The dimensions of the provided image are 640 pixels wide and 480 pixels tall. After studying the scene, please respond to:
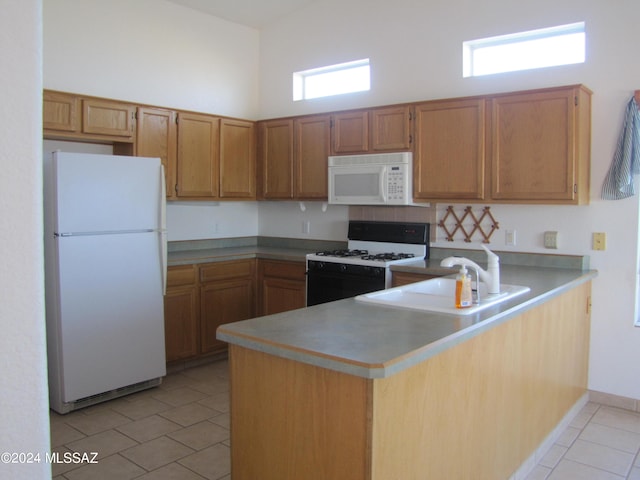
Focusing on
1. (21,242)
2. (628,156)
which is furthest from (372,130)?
(21,242)

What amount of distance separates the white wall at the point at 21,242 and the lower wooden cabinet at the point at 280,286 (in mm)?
3690

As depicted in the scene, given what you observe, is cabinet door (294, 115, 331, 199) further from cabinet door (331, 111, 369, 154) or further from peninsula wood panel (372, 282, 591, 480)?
peninsula wood panel (372, 282, 591, 480)

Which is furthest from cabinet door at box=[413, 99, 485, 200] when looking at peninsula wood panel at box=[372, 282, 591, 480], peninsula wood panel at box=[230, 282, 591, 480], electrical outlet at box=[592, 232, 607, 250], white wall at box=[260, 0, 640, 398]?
peninsula wood panel at box=[230, 282, 591, 480]

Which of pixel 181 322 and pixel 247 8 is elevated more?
pixel 247 8

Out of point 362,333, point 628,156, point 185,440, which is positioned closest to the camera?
point 362,333

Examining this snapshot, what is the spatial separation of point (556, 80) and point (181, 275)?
3086mm

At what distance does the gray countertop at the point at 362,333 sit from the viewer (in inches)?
61.2

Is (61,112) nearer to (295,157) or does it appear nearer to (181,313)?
(181,313)

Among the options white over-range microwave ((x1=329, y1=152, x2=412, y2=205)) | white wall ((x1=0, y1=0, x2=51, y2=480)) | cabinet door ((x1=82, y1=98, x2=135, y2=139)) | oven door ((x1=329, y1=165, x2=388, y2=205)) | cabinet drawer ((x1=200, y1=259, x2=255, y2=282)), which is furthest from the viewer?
cabinet drawer ((x1=200, y1=259, x2=255, y2=282))

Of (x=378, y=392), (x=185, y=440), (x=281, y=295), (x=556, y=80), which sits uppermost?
(x=556, y=80)

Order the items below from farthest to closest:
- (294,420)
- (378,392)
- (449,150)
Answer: (449,150), (294,420), (378,392)

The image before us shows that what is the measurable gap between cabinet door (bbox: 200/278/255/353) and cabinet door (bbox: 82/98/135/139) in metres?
1.38

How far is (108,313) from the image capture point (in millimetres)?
3553

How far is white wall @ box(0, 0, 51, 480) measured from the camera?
2.42 ft
